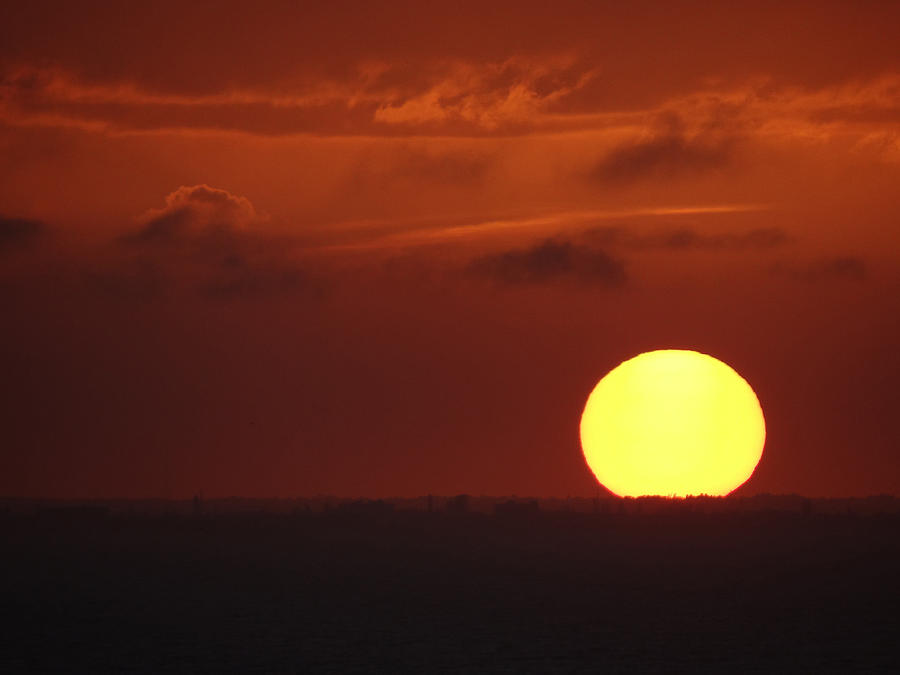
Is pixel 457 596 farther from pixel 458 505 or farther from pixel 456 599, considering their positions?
pixel 458 505

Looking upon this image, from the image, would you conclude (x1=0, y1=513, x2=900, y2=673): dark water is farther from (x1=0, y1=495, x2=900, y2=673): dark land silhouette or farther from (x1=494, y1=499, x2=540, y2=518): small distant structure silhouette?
(x1=494, y1=499, x2=540, y2=518): small distant structure silhouette

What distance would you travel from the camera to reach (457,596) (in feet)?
207

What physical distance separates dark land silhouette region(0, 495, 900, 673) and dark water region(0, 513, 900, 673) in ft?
0.53

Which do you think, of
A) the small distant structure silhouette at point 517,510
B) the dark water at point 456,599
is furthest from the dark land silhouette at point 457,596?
the small distant structure silhouette at point 517,510

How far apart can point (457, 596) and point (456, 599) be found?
1065mm

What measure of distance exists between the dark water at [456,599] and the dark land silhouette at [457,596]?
0.53 feet

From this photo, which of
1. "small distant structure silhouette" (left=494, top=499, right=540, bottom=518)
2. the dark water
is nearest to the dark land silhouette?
the dark water

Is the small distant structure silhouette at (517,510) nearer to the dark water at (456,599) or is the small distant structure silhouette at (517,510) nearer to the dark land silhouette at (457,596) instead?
the dark land silhouette at (457,596)

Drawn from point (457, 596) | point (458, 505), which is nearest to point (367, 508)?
point (458, 505)

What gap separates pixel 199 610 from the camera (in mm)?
58125

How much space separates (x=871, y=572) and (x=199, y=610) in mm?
34330

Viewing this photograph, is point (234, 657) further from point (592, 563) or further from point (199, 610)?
point (592, 563)

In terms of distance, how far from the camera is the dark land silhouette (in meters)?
46.6

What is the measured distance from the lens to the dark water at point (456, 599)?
152 feet
